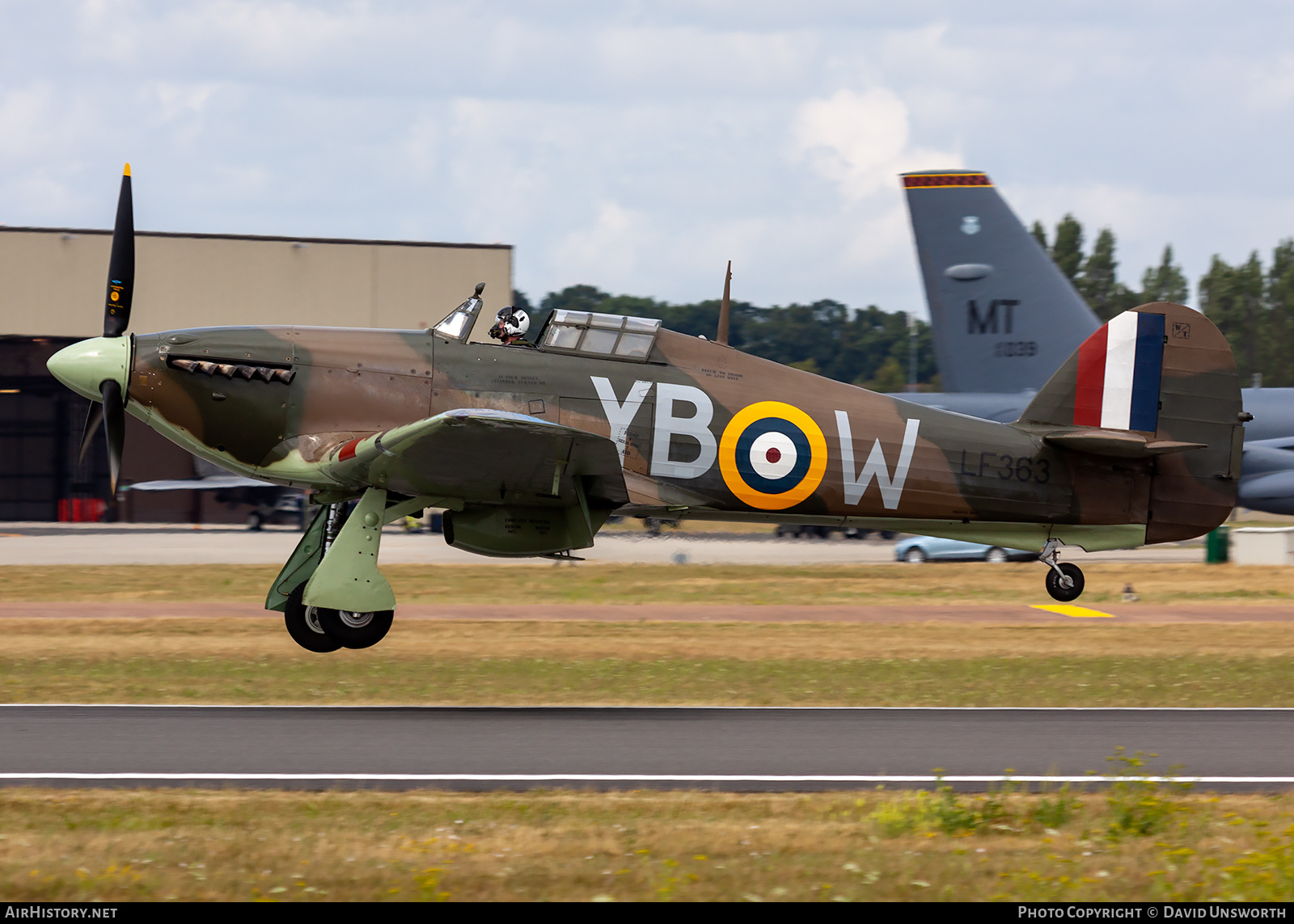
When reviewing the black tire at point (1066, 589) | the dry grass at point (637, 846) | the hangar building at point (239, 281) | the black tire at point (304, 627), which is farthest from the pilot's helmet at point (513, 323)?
the hangar building at point (239, 281)

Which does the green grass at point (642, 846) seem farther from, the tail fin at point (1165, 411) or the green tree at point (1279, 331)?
the green tree at point (1279, 331)

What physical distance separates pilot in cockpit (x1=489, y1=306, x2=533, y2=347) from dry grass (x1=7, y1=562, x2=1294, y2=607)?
36.2ft

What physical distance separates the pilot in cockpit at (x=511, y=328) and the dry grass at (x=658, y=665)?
11.9ft

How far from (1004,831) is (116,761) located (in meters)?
6.44

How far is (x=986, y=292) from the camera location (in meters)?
21.2

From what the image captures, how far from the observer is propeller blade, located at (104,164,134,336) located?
13.3m

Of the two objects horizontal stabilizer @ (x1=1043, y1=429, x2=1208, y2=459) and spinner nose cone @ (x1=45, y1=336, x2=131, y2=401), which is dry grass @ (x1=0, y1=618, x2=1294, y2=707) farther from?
spinner nose cone @ (x1=45, y1=336, x2=131, y2=401)

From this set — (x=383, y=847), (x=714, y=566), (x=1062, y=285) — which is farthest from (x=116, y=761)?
(x=714, y=566)

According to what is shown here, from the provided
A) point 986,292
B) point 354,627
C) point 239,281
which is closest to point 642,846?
point 354,627

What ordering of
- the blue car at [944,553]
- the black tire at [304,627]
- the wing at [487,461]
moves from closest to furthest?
the wing at [487,461]
the black tire at [304,627]
the blue car at [944,553]

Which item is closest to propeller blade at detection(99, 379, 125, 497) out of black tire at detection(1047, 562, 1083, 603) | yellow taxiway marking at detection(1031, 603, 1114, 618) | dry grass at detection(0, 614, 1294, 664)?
dry grass at detection(0, 614, 1294, 664)

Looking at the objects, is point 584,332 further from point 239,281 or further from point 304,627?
point 239,281

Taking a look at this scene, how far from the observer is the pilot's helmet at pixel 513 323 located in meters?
13.5
